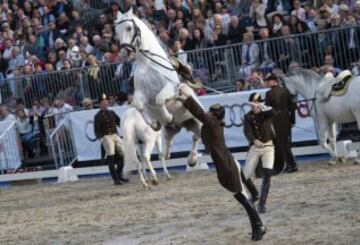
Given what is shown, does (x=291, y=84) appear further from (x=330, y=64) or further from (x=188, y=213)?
(x=188, y=213)

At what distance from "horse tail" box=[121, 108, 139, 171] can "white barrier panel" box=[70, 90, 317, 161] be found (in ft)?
6.14

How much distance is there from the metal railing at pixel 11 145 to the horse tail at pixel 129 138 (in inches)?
222

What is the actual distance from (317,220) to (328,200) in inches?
72.2

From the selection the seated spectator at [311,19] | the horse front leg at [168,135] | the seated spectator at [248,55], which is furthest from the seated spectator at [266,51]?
the horse front leg at [168,135]

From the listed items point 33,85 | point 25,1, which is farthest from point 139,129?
point 25,1

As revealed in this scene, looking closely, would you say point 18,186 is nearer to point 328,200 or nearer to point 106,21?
point 106,21

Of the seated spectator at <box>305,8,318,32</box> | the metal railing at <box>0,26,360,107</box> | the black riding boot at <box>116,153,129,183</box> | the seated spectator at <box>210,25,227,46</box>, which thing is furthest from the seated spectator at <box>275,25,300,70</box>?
the black riding boot at <box>116,153,129,183</box>

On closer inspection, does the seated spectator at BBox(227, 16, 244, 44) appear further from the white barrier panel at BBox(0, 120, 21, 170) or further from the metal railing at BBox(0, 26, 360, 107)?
the white barrier panel at BBox(0, 120, 21, 170)

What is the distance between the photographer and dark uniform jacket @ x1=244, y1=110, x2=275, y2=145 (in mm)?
14617

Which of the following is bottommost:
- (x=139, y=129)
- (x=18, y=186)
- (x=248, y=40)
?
(x=18, y=186)

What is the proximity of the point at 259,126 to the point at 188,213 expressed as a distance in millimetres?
2241

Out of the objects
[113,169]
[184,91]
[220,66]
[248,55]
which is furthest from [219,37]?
[184,91]

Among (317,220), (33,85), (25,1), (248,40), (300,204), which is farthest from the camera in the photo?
(25,1)

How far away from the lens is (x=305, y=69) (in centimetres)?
2152
